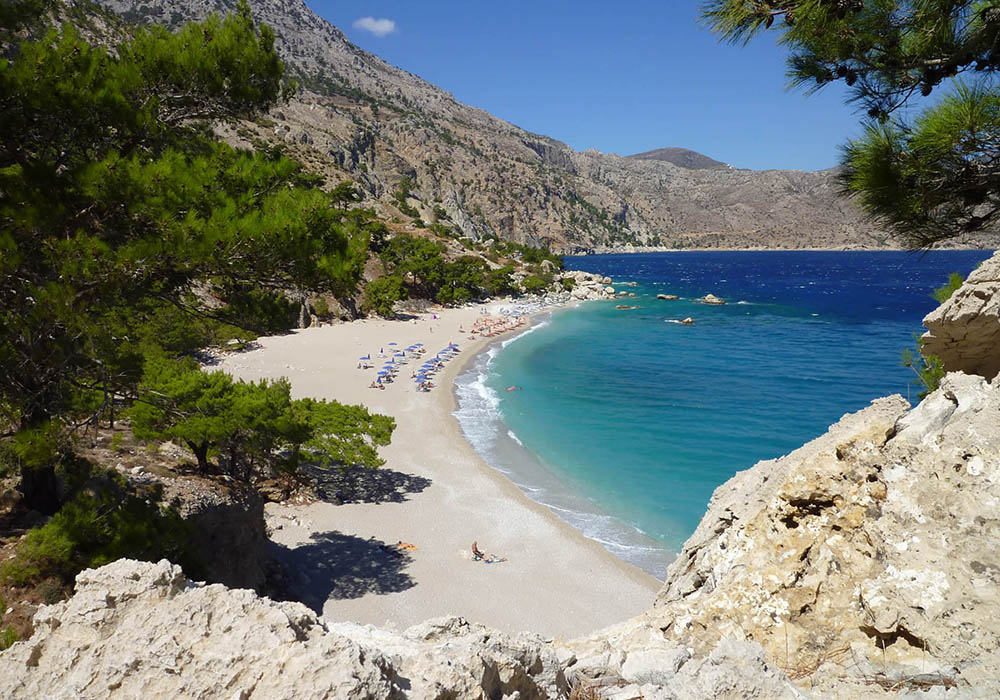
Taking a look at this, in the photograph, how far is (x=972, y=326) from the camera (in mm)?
4312

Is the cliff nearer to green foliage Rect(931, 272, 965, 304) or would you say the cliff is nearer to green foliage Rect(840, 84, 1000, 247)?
green foliage Rect(840, 84, 1000, 247)

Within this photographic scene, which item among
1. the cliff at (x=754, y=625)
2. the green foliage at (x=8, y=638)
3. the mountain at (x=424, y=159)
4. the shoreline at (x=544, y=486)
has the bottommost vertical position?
the shoreline at (x=544, y=486)

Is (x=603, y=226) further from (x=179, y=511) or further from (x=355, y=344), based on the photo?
(x=179, y=511)

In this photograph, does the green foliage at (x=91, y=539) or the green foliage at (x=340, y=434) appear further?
the green foliage at (x=340, y=434)

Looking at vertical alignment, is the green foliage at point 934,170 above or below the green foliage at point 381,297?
above

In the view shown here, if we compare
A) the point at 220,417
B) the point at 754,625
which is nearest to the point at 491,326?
the point at 220,417

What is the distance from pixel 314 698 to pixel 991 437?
355 centimetres

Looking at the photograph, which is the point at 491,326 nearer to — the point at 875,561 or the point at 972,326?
the point at 972,326

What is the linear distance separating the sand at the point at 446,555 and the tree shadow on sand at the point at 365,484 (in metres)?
0.06

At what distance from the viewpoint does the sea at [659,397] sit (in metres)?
17.1

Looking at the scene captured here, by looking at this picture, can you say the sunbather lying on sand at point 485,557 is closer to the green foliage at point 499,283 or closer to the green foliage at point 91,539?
the green foliage at point 91,539

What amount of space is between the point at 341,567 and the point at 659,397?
2046 centimetres

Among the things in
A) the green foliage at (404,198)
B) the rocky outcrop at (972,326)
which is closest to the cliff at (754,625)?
the rocky outcrop at (972,326)

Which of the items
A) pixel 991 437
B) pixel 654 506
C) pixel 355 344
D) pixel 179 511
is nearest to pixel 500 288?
pixel 355 344
